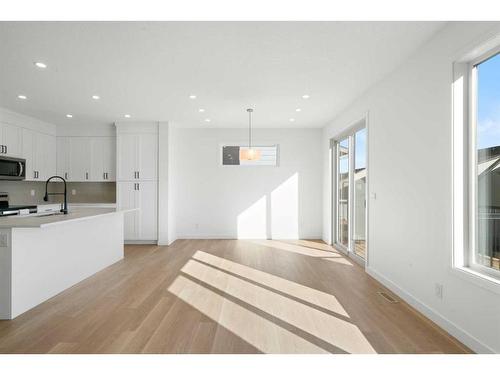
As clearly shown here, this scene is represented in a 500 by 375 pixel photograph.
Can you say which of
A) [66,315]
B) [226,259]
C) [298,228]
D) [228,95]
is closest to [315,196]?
[298,228]

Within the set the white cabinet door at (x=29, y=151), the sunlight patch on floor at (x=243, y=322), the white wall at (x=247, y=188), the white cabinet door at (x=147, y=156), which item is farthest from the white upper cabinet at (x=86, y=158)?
the sunlight patch on floor at (x=243, y=322)

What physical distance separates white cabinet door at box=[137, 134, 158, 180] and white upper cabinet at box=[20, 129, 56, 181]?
201cm

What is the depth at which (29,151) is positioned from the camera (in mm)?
5594

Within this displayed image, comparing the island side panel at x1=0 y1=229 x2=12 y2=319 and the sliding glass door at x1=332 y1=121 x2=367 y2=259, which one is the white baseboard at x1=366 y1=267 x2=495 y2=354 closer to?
the sliding glass door at x1=332 y1=121 x2=367 y2=259

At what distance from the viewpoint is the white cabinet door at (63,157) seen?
6.25 metres

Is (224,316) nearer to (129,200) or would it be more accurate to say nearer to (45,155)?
(129,200)

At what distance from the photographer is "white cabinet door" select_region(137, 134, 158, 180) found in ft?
19.8

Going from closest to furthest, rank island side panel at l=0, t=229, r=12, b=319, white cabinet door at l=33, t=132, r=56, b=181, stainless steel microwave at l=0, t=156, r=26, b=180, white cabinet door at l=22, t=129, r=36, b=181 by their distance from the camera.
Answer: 1. island side panel at l=0, t=229, r=12, b=319
2. stainless steel microwave at l=0, t=156, r=26, b=180
3. white cabinet door at l=22, t=129, r=36, b=181
4. white cabinet door at l=33, t=132, r=56, b=181

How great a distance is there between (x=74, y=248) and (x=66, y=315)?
1156 millimetres

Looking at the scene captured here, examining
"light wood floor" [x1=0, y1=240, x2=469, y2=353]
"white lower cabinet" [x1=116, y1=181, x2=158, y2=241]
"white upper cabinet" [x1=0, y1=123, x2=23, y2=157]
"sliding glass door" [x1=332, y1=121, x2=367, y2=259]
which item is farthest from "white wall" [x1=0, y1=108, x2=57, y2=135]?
"sliding glass door" [x1=332, y1=121, x2=367, y2=259]

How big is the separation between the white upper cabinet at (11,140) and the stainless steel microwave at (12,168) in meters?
0.22

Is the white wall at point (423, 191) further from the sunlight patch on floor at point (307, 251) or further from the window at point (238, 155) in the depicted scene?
the window at point (238, 155)

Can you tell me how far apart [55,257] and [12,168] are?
298cm

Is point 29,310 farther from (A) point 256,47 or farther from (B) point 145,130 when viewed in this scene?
(B) point 145,130
